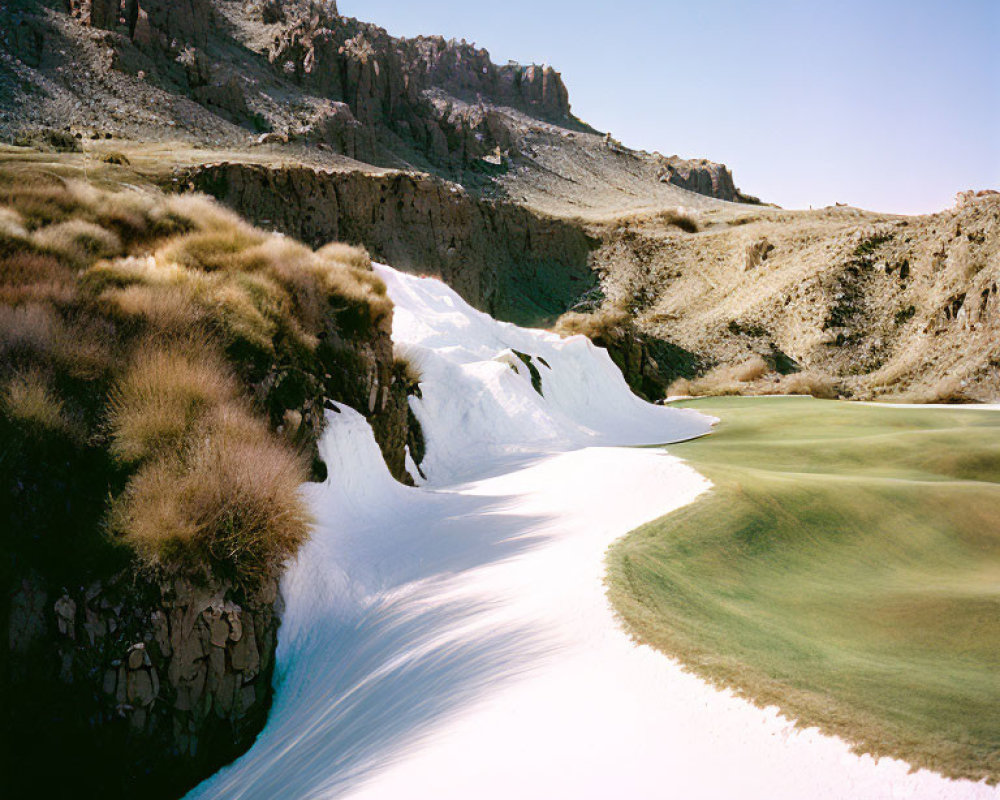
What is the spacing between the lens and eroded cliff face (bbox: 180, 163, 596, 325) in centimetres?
3228

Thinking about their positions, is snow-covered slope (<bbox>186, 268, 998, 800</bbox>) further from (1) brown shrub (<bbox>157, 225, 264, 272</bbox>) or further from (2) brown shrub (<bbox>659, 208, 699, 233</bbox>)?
(2) brown shrub (<bbox>659, 208, 699, 233</bbox>)

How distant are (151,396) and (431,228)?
37.1 metres

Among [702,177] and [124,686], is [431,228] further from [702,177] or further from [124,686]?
[702,177]

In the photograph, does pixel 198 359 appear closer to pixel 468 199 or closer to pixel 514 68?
pixel 468 199

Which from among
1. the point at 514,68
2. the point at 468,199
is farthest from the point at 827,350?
the point at 514,68

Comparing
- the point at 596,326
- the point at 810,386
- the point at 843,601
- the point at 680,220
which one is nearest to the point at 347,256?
the point at 843,601

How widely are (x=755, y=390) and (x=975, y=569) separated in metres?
25.7

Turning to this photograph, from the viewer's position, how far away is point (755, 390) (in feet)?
96.9

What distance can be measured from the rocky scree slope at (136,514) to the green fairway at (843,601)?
261cm

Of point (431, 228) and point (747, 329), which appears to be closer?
point (747, 329)

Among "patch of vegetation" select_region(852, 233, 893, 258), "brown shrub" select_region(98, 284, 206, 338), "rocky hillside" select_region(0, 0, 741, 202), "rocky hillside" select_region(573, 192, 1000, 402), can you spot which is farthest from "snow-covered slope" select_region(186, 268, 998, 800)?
"rocky hillside" select_region(0, 0, 741, 202)

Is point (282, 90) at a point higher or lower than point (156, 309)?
higher

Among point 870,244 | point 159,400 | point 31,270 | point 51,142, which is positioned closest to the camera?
point 159,400

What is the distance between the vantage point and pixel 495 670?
3520 millimetres
